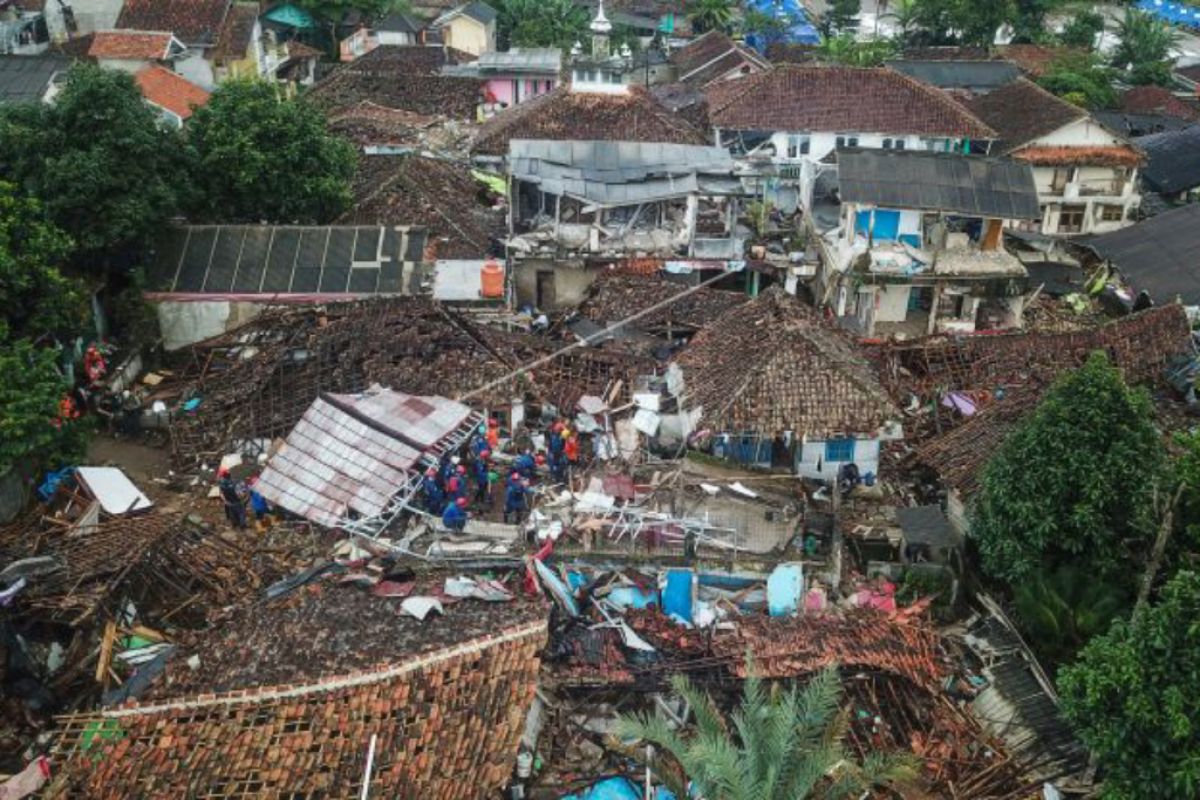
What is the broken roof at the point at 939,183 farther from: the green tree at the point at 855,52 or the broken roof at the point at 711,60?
the green tree at the point at 855,52

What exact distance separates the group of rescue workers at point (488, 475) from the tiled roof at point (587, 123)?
18926 mm

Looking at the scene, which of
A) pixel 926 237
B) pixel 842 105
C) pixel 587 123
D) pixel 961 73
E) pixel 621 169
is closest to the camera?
pixel 926 237

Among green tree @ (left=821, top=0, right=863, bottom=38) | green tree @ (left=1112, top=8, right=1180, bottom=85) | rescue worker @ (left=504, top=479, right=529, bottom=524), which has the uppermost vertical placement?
rescue worker @ (left=504, top=479, right=529, bottom=524)

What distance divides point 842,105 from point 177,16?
31417mm

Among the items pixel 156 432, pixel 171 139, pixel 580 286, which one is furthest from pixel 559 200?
pixel 156 432

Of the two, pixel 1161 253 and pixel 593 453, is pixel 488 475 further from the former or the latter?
pixel 1161 253

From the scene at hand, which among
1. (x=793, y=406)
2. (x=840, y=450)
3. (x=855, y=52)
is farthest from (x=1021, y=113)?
(x=793, y=406)

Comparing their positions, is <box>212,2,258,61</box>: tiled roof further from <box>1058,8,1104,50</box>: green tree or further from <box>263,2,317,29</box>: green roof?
<box>1058,8,1104,50</box>: green tree

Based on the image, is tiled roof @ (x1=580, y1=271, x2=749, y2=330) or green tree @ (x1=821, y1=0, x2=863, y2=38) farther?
green tree @ (x1=821, y1=0, x2=863, y2=38)

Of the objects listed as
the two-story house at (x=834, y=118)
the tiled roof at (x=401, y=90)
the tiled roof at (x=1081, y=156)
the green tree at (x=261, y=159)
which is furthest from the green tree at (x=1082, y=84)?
the green tree at (x=261, y=159)

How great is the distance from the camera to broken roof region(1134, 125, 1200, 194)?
1727 inches

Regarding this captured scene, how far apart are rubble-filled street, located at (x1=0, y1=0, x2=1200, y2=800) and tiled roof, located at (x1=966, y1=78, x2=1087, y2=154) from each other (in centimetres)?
47

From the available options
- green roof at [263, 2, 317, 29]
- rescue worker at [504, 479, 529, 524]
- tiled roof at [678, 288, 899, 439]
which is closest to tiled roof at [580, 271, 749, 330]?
tiled roof at [678, 288, 899, 439]

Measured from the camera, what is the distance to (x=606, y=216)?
3316cm
